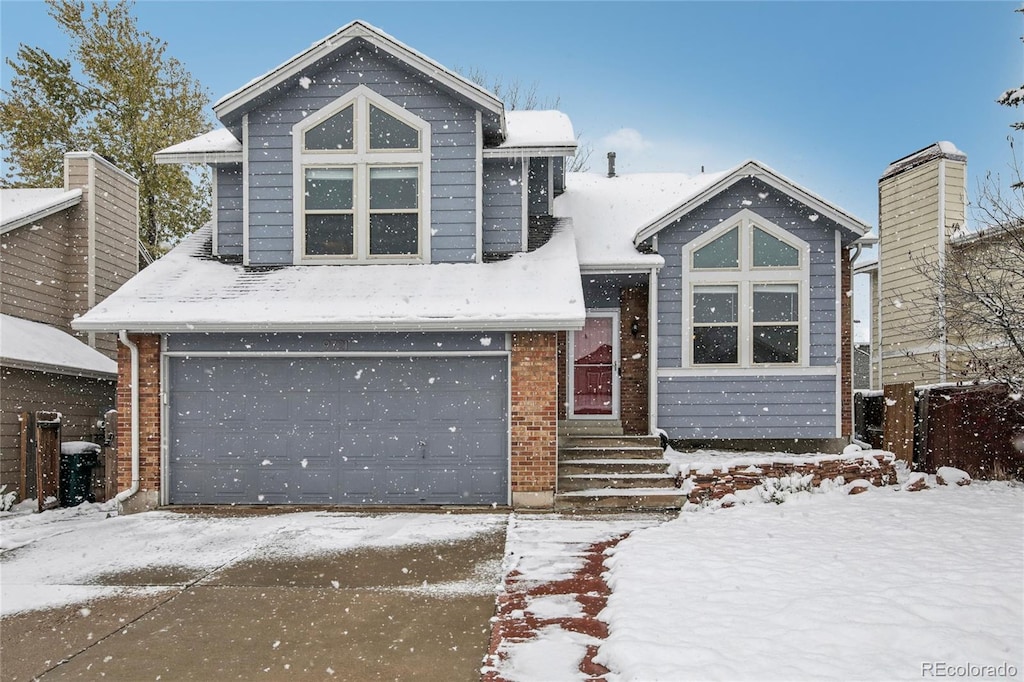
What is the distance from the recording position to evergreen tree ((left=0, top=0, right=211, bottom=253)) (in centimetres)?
2172

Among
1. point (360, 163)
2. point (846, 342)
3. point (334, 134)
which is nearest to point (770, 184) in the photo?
point (846, 342)

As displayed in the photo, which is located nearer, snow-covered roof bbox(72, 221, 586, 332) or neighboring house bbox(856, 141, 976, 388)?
snow-covered roof bbox(72, 221, 586, 332)

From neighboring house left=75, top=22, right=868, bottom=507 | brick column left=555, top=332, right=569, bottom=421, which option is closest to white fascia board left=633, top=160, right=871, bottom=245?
neighboring house left=75, top=22, right=868, bottom=507

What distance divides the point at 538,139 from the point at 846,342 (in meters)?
5.92

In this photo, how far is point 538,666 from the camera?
4.50 meters

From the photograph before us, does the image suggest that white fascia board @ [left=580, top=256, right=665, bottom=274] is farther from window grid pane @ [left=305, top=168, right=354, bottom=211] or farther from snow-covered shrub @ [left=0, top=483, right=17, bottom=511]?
snow-covered shrub @ [left=0, top=483, right=17, bottom=511]

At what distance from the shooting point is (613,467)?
1038 cm

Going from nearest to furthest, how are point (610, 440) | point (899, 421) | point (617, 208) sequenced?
point (610, 440)
point (899, 421)
point (617, 208)

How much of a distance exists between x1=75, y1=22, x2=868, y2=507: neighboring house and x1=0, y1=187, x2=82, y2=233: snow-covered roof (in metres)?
3.27

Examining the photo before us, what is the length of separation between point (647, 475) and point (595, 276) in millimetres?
3408

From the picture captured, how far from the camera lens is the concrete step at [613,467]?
10359mm

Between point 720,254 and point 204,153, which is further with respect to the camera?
point 720,254

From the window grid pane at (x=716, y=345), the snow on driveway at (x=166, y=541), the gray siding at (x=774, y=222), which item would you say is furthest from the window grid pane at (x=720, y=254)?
the snow on driveway at (x=166, y=541)

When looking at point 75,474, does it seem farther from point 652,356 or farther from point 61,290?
point 652,356
